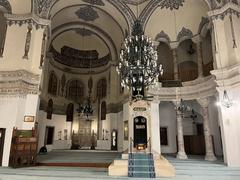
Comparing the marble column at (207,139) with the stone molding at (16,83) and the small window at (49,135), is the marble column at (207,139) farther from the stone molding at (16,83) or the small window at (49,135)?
the small window at (49,135)

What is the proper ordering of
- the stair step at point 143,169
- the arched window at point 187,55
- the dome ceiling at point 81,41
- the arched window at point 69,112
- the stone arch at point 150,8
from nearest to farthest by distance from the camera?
the stair step at point 143,169
the stone arch at point 150,8
the arched window at point 187,55
the dome ceiling at point 81,41
the arched window at point 69,112

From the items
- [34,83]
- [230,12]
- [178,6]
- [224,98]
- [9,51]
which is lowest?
[224,98]

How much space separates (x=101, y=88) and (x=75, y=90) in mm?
2085

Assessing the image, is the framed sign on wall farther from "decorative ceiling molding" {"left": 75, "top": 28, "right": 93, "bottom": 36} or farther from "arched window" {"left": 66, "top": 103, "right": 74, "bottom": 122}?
"decorative ceiling molding" {"left": 75, "top": 28, "right": 93, "bottom": 36}

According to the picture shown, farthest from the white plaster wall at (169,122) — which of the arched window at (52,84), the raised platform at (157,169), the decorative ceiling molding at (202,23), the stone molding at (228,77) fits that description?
the arched window at (52,84)

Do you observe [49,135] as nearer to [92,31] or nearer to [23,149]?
[23,149]

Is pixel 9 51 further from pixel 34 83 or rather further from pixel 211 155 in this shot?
pixel 211 155

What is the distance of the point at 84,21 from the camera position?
1254 centimetres

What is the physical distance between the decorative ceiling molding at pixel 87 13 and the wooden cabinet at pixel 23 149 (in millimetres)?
7518

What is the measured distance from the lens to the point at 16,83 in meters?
7.30

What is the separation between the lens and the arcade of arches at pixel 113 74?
Result: 7.39m

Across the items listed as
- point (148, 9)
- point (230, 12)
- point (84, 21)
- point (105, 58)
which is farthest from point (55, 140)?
point (230, 12)

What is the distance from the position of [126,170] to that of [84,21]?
9.93 metres

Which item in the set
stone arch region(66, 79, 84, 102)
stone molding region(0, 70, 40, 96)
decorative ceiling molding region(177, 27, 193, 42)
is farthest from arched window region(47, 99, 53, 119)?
decorative ceiling molding region(177, 27, 193, 42)
